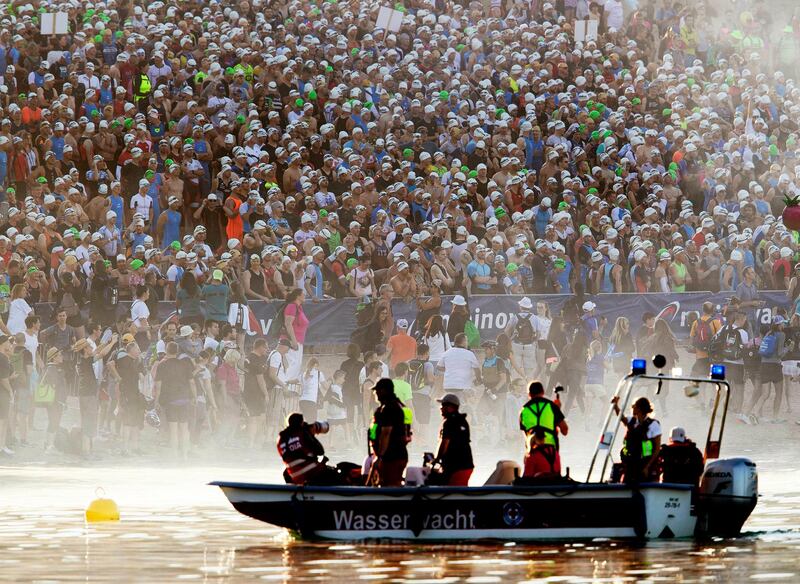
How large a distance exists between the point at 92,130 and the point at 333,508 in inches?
527

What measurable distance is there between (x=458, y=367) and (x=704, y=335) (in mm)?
4172

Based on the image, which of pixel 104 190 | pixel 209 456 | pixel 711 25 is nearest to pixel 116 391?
pixel 209 456

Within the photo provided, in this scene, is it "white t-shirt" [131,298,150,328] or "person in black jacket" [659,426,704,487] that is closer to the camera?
"person in black jacket" [659,426,704,487]

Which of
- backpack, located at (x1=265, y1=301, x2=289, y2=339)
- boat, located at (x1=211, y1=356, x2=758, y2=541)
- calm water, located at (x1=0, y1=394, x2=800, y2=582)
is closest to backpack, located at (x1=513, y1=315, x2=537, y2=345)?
backpack, located at (x1=265, y1=301, x2=289, y2=339)

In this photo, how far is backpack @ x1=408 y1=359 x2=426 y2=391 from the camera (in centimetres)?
2633

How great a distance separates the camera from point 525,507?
16547mm

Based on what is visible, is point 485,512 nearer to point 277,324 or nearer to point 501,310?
point 277,324

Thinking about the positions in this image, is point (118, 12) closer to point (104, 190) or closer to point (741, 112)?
point (104, 190)

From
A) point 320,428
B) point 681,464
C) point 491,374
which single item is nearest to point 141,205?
point 491,374

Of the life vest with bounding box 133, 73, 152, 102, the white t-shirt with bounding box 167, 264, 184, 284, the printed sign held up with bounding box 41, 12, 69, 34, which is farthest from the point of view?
the printed sign held up with bounding box 41, 12, 69, 34

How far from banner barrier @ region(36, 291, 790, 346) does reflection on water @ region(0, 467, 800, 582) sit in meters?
6.91

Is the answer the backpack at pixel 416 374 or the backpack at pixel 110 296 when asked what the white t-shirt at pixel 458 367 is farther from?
the backpack at pixel 110 296

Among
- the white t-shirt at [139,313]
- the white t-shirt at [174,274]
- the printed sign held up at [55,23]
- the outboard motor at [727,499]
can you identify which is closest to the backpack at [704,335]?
the white t-shirt at [174,274]

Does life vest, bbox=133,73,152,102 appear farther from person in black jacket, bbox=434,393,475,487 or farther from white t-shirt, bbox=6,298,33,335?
person in black jacket, bbox=434,393,475,487
